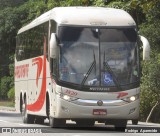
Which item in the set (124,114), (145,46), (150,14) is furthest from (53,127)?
(150,14)

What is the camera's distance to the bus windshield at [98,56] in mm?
18562

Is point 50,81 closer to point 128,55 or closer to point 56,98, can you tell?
point 56,98

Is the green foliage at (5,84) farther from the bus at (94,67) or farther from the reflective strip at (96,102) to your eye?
the reflective strip at (96,102)

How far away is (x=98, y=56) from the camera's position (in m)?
18.7

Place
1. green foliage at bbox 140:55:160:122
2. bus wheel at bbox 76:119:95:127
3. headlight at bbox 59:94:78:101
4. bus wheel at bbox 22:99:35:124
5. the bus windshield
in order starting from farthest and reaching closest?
green foliage at bbox 140:55:160:122
bus wheel at bbox 22:99:35:124
bus wheel at bbox 76:119:95:127
the bus windshield
headlight at bbox 59:94:78:101

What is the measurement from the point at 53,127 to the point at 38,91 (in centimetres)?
268

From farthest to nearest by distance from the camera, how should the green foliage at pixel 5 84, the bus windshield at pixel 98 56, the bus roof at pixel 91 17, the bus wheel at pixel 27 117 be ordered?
the green foliage at pixel 5 84
the bus wheel at pixel 27 117
the bus roof at pixel 91 17
the bus windshield at pixel 98 56

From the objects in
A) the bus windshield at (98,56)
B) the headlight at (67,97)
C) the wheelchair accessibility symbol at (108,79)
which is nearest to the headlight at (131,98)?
the bus windshield at (98,56)

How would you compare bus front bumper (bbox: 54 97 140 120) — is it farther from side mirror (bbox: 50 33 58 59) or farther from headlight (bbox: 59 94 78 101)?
side mirror (bbox: 50 33 58 59)

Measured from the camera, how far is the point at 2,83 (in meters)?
71.3

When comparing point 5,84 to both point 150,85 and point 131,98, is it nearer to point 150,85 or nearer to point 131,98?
point 150,85

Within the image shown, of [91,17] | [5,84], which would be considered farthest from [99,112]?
[5,84]

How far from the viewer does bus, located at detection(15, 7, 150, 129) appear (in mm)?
18422

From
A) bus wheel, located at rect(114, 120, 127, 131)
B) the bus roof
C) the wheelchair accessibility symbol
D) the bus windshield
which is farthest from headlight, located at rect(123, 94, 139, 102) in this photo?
the bus roof
